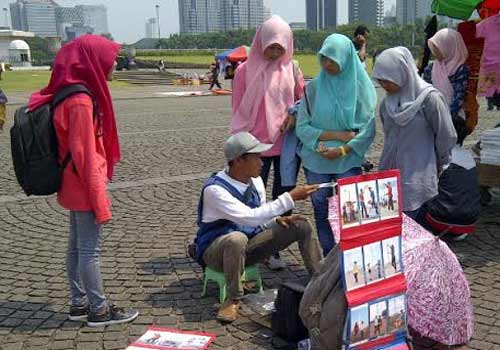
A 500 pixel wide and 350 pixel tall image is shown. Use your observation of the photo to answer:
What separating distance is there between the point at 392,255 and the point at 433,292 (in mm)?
397

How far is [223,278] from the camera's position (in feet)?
12.0

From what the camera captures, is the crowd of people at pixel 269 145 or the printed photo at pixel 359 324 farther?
the crowd of people at pixel 269 145

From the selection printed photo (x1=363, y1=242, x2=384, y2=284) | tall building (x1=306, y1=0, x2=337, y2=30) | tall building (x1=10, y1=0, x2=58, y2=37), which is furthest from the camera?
tall building (x1=10, y1=0, x2=58, y2=37)

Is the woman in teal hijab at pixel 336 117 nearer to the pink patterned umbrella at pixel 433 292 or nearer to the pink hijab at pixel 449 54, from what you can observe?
the pink patterned umbrella at pixel 433 292

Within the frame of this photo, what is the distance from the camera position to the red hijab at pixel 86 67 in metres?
3.20

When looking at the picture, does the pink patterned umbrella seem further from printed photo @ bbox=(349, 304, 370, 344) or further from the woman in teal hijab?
the woman in teal hijab

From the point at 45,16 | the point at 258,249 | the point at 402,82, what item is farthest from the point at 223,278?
the point at 45,16

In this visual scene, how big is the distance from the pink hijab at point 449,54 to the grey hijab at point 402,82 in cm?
162

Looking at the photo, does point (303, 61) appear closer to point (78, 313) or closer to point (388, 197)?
point (78, 313)

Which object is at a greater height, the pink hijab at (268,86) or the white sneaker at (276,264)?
the pink hijab at (268,86)

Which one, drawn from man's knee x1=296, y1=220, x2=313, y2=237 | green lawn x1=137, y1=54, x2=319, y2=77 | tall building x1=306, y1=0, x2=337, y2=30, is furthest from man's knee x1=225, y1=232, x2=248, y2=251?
tall building x1=306, y1=0, x2=337, y2=30

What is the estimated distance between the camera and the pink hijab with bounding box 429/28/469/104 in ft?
17.0

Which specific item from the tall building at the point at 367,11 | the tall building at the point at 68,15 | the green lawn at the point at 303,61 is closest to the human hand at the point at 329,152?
the green lawn at the point at 303,61

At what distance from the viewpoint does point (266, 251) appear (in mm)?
3711
